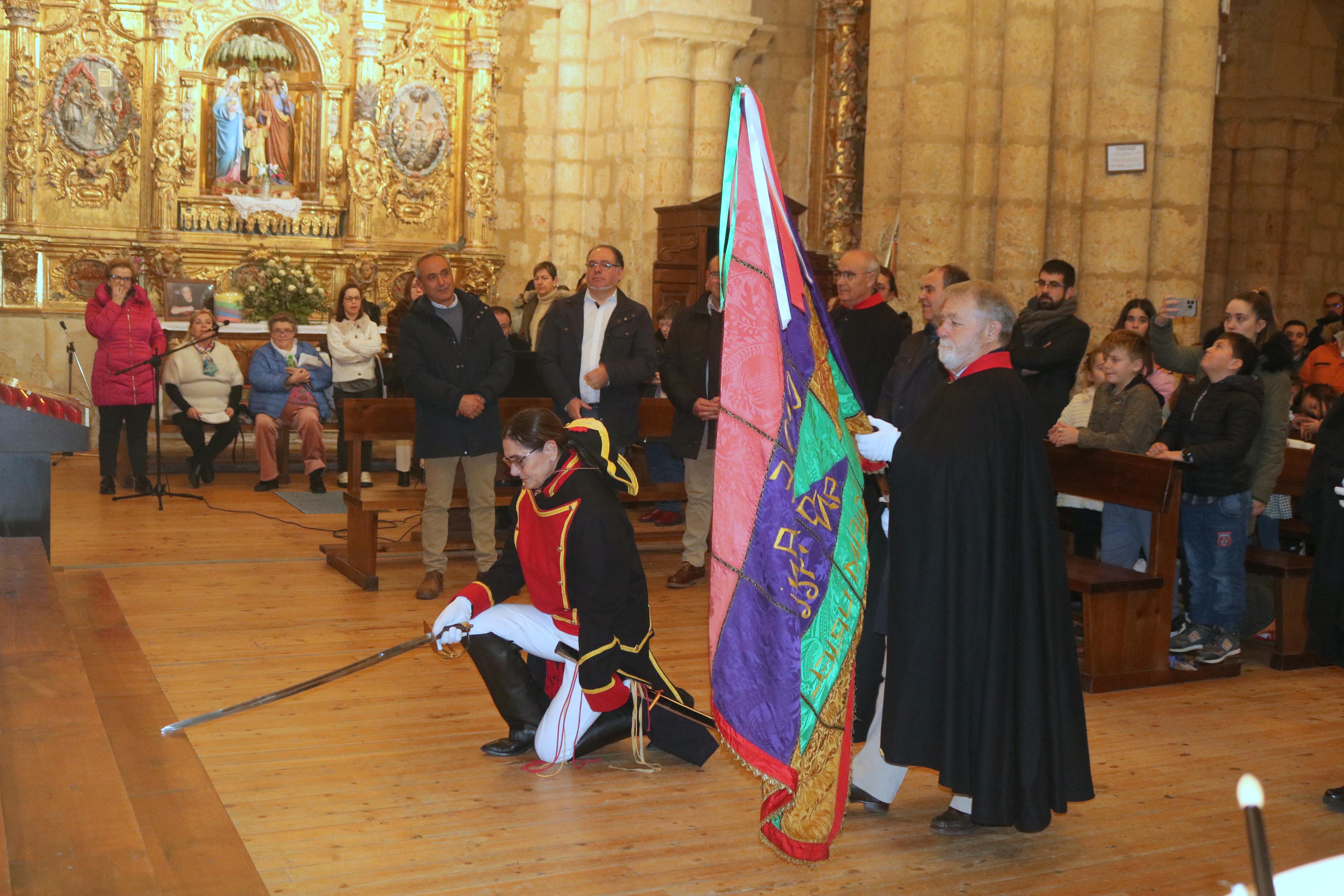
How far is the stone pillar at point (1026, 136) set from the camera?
342 inches

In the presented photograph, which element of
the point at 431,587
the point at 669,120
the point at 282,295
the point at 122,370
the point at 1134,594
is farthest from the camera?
the point at 669,120

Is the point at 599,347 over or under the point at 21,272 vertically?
under

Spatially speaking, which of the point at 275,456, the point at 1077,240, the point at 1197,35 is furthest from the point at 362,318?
the point at 1197,35

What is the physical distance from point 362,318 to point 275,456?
1.25m

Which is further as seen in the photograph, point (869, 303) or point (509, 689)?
point (869, 303)

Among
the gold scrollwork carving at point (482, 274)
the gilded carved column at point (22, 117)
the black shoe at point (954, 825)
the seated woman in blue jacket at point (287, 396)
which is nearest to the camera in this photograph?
the black shoe at point (954, 825)

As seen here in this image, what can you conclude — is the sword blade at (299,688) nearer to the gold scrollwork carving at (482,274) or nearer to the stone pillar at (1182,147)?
the stone pillar at (1182,147)

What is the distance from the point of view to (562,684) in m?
4.32

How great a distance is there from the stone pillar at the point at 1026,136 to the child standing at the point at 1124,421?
264cm

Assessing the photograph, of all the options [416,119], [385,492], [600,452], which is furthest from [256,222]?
[600,452]

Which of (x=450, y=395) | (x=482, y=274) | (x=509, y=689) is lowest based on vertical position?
(x=509, y=689)

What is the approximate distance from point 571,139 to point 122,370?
614 centimetres

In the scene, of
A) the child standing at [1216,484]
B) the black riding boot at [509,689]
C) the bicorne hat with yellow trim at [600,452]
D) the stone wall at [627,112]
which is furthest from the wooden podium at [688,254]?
the black riding boot at [509,689]

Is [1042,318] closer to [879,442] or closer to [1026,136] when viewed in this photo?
[879,442]
